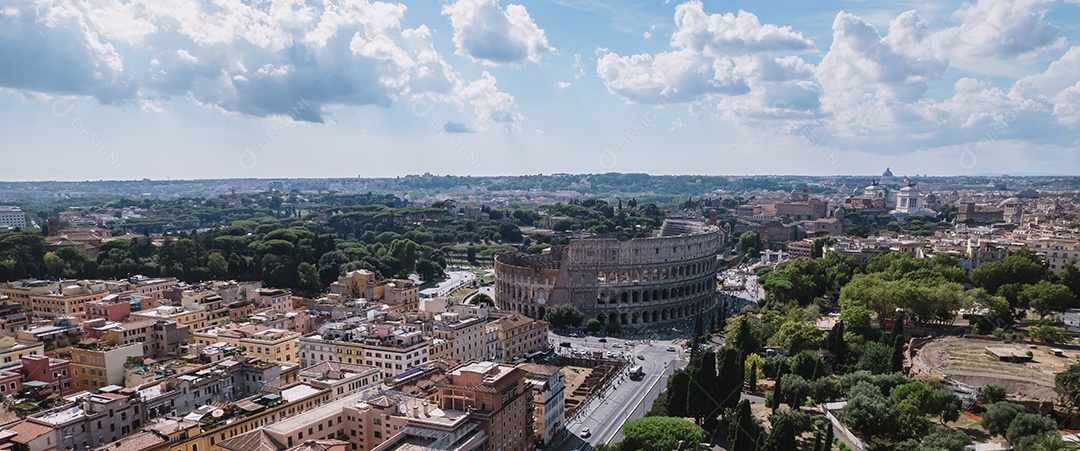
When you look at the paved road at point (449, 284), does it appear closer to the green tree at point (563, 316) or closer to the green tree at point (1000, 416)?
the green tree at point (563, 316)

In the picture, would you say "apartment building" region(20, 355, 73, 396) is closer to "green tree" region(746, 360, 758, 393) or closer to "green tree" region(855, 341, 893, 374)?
"green tree" region(746, 360, 758, 393)

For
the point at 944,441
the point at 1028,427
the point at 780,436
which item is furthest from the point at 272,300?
the point at 1028,427

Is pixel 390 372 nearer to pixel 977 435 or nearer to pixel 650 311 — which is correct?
pixel 977 435

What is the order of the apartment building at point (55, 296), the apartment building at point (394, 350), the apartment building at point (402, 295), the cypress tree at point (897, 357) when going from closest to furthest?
the cypress tree at point (897, 357), the apartment building at point (394, 350), the apartment building at point (55, 296), the apartment building at point (402, 295)

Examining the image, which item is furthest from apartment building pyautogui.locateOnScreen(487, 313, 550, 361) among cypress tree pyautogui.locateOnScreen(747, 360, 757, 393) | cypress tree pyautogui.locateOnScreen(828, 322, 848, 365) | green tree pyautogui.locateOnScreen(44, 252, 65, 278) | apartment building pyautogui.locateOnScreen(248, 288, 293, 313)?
green tree pyautogui.locateOnScreen(44, 252, 65, 278)

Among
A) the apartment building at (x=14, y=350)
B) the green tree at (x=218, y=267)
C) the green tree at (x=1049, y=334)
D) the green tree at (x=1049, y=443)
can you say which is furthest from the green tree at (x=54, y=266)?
the green tree at (x=1049, y=334)
